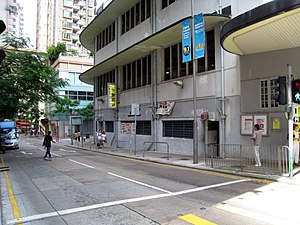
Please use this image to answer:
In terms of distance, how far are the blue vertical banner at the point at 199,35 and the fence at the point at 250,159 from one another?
179 inches

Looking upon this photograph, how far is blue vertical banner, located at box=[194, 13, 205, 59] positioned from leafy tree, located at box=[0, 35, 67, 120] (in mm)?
10383

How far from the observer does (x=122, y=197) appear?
23.8 ft

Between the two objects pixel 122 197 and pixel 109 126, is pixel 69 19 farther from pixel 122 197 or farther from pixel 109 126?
pixel 122 197

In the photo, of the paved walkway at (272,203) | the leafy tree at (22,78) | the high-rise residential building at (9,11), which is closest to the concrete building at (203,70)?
the paved walkway at (272,203)

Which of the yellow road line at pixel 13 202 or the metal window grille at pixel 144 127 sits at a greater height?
the metal window grille at pixel 144 127

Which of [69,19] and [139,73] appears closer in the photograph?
[139,73]

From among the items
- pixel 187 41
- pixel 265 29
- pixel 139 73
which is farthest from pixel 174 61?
pixel 265 29

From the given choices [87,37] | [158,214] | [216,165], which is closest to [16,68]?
[216,165]

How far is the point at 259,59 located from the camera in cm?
1357

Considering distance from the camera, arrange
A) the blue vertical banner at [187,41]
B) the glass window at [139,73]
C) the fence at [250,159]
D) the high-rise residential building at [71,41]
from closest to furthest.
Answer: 1. the fence at [250,159]
2. the blue vertical banner at [187,41]
3. the glass window at [139,73]
4. the high-rise residential building at [71,41]

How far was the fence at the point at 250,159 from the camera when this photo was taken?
32.6 feet

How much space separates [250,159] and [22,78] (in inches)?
571

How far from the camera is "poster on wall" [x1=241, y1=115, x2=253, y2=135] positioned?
13.7m

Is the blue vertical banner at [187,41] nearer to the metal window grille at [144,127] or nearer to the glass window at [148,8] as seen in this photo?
the glass window at [148,8]
